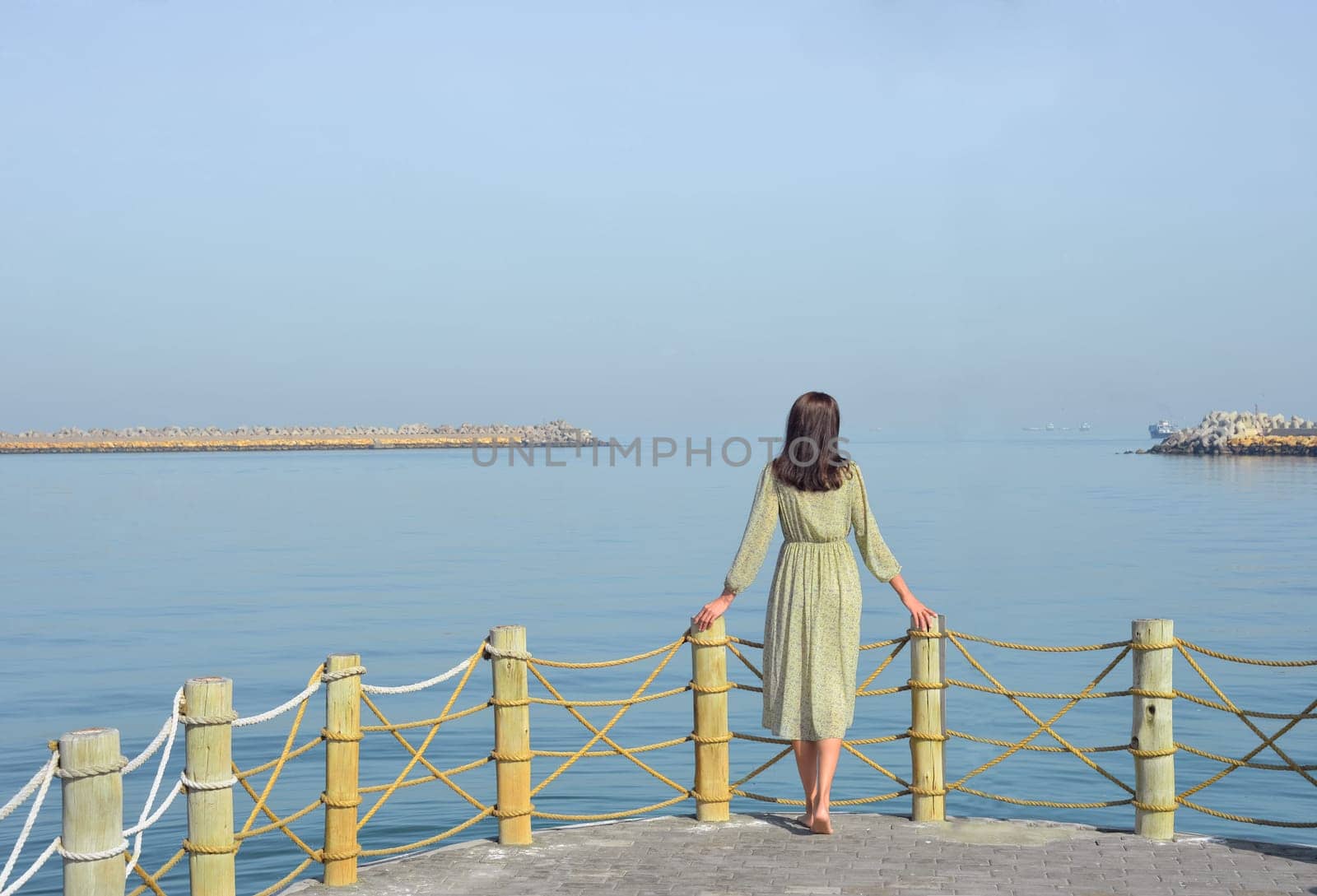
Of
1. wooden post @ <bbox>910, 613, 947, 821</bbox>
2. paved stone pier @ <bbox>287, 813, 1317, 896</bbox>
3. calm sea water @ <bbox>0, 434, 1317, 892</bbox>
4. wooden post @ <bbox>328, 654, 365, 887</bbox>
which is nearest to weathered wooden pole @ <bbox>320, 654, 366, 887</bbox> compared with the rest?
wooden post @ <bbox>328, 654, 365, 887</bbox>

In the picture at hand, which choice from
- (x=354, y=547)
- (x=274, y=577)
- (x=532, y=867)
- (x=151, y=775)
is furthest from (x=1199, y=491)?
(x=532, y=867)

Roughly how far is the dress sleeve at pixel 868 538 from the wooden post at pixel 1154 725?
1.31 m

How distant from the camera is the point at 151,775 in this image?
1312 centimetres

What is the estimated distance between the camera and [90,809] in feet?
16.3

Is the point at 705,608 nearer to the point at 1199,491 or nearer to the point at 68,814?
the point at 68,814

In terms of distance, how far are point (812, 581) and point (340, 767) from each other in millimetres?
2468

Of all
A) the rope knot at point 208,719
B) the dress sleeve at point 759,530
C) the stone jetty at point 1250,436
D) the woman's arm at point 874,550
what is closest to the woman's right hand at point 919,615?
the woman's arm at point 874,550

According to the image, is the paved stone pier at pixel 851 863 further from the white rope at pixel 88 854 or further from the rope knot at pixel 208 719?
the white rope at pixel 88 854

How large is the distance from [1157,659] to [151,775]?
10.2 metres

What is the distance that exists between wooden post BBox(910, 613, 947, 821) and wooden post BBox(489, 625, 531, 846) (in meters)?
2.09

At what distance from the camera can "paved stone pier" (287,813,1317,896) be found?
19.5 feet

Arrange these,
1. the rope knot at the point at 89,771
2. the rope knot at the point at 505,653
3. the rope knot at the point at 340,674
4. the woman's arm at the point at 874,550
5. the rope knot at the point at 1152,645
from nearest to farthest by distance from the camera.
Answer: the rope knot at the point at 89,771, the rope knot at the point at 340,674, the woman's arm at the point at 874,550, the rope knot at the point at 1152,645, the rope knot at the point at 505,653

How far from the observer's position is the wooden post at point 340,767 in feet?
20.5

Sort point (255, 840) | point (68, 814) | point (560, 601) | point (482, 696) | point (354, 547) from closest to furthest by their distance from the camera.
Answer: point (68, 814) → point (255, 840) → point (482, 696) → point (560, 601) → point (354, 547)
